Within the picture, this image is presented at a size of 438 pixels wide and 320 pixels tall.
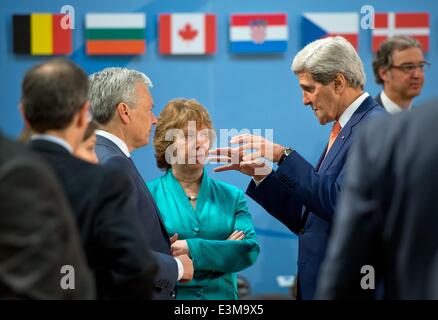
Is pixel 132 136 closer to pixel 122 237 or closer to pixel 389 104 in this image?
pixel 122 237

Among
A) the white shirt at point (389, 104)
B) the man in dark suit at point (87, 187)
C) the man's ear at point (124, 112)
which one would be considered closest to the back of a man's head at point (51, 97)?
the man in dark suit at point (87, 187)

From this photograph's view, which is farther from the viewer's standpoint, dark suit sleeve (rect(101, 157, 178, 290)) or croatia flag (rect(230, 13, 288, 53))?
croatia flag (rect(230, 13, 288, 53))

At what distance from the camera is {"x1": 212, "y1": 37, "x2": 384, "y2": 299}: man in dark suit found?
3326 millimetres

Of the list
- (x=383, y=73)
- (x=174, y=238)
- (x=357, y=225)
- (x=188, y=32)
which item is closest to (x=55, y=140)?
(x=357, y=225)

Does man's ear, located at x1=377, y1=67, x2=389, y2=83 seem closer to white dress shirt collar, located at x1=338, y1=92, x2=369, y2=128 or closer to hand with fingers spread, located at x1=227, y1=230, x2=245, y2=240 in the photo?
white dress shirt collar, located at x1=338, y1=92, x2=369, y2=128

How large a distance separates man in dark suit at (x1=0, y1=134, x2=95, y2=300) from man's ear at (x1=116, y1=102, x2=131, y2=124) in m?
1.52

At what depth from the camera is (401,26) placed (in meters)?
5.56

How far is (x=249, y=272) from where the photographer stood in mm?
5645

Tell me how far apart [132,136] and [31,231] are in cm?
165

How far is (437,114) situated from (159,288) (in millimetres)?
1645

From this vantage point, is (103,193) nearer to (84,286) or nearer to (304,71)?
(84,286)

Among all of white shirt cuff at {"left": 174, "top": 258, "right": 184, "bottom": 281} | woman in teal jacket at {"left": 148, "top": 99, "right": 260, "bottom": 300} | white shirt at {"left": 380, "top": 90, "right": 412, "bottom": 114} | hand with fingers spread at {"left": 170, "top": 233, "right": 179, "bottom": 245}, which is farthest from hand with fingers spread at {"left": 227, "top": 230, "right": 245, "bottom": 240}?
white shirt at {"left": 380, "top": 90, "right": 412, "bottom": 114}

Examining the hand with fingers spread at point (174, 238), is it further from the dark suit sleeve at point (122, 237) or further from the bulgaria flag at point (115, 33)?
the bulgaria flag at point (115, 33)

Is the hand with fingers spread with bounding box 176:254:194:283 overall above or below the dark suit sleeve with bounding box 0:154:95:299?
below
